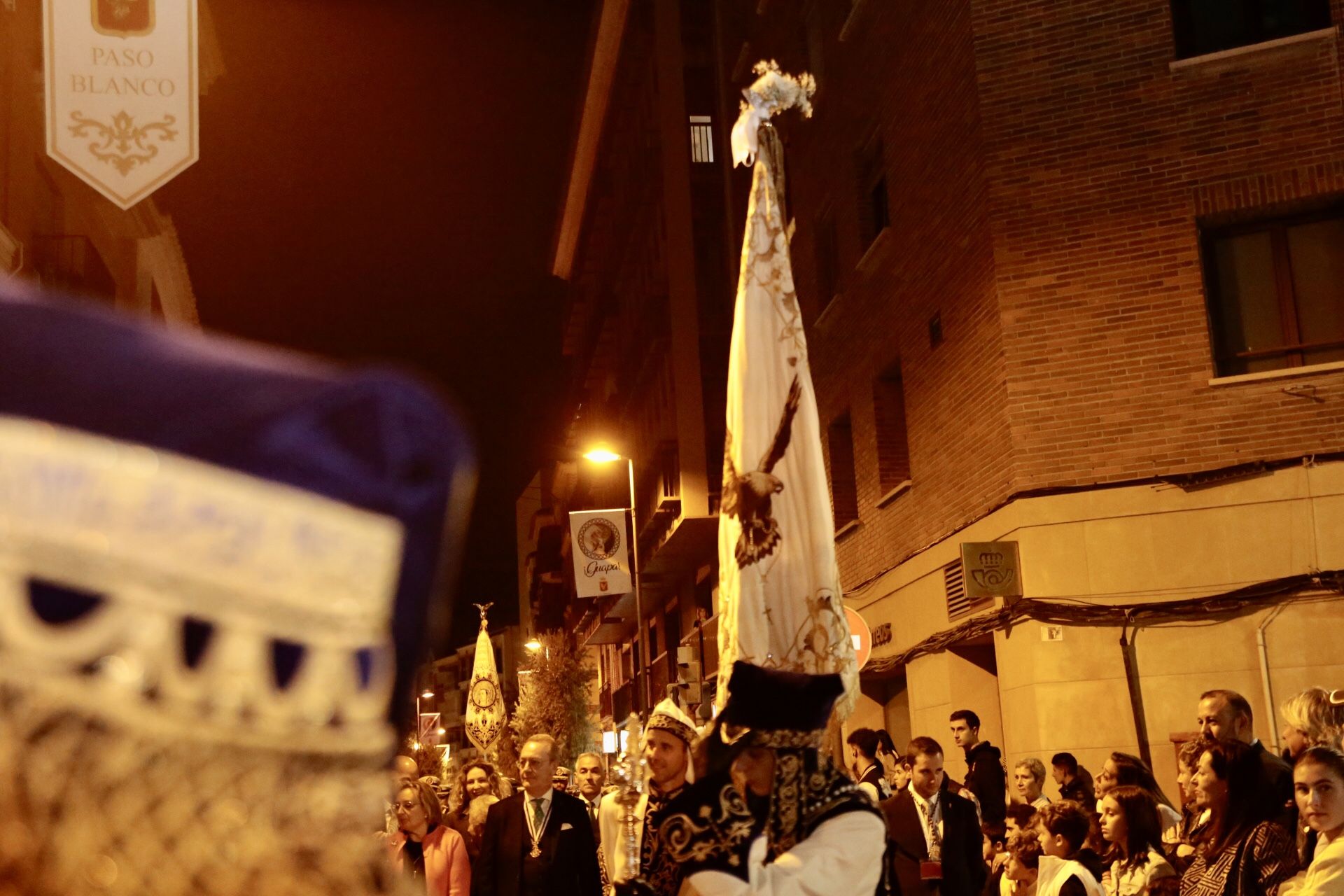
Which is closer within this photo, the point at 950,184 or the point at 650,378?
the point at 950,184

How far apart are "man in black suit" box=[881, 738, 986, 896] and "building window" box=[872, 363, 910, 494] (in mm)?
10197

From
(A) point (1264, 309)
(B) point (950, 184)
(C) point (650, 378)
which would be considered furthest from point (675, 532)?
(A) point (1264, 309)

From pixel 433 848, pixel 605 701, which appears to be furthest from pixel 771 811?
pixel 605 701

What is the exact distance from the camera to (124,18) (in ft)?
31.8

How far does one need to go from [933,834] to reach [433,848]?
3384 mm

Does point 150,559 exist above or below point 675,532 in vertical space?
below

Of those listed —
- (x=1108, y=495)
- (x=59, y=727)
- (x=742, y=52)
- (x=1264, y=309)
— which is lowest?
(x=59, y=727)

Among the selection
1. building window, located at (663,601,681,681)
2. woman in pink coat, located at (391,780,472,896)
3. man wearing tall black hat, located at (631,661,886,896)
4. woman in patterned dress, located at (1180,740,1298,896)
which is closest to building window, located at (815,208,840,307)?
woman in pink coat, located at (391,780,472,896)

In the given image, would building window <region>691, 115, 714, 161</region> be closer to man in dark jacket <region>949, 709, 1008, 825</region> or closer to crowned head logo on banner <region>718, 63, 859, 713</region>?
man in dark jacket <region>949, 709, 1008, 825</region>

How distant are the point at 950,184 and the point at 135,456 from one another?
53.5 feet

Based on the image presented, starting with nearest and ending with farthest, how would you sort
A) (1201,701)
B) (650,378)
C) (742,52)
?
(1201,701) → (742,52) → (650,378)

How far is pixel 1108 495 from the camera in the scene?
559 inches

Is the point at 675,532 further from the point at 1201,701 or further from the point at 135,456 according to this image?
the point at 135,456

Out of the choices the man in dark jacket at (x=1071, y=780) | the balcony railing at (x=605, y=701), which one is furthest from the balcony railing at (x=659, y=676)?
the man in dark jacket at (x=1071, y=780)
